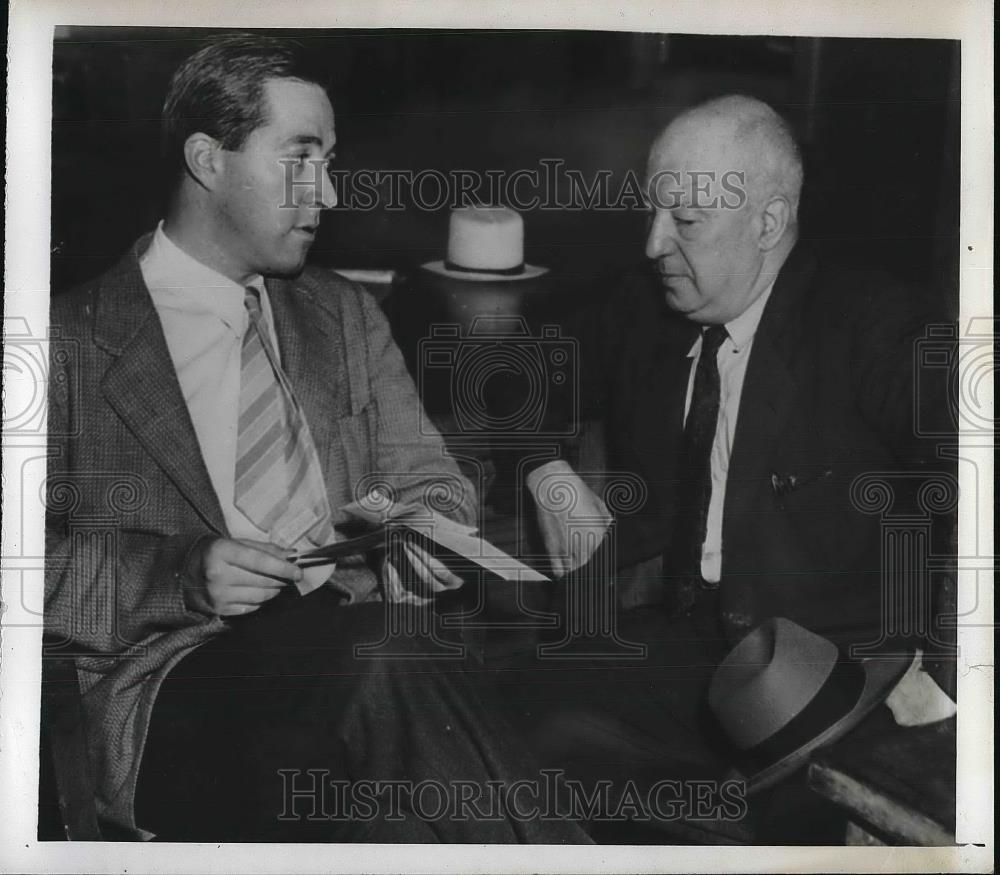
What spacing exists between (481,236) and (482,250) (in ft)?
0.10

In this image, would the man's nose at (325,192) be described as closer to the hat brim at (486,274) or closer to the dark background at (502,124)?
the dark background at (502,124)

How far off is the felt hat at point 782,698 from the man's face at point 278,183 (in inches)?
53.4

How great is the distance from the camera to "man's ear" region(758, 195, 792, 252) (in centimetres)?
251

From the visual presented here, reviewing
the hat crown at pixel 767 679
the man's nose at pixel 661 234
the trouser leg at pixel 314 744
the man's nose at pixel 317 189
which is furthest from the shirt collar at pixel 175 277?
the hat crown at pixel 767 679

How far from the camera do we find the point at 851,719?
2506mm

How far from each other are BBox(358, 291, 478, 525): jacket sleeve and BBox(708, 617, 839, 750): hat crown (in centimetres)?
67

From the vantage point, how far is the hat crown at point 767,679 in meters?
2.49

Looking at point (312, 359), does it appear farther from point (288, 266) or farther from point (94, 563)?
point (94, 563)

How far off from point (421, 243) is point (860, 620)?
1298 mm

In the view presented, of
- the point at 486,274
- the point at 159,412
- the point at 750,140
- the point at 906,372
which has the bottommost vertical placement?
the point at 159,412

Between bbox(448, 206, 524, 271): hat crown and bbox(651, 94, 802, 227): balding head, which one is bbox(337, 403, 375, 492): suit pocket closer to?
bbox(448, 206, 524, 271): hat crown

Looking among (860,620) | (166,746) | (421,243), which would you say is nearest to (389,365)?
(421,243)

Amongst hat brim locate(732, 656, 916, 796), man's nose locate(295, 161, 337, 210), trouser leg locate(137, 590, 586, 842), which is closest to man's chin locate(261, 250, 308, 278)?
man's nose locate(295, 161, 337, 210)

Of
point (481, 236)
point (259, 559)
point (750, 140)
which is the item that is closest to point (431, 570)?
point (259, 559)
